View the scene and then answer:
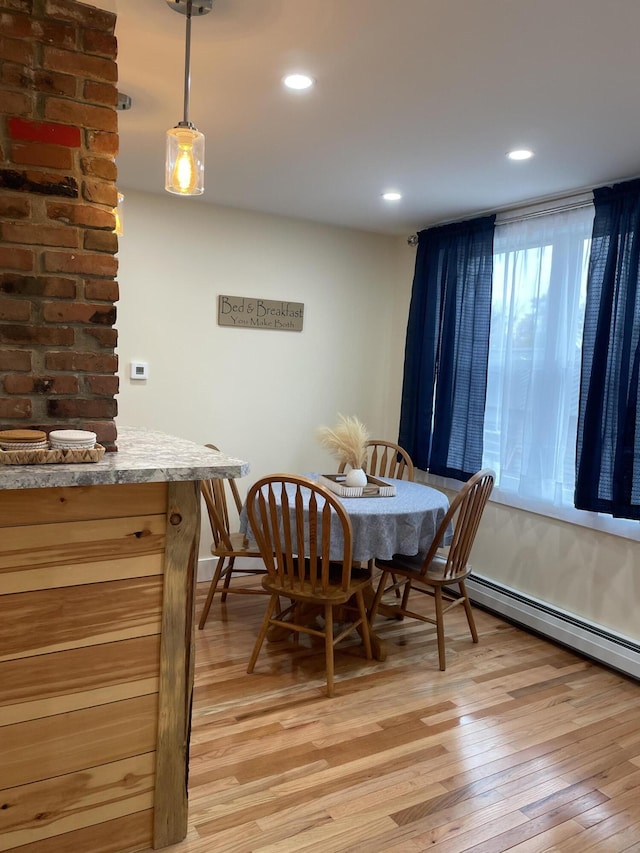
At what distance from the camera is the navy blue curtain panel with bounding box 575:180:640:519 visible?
9.71 ft

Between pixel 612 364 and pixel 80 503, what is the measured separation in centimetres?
257

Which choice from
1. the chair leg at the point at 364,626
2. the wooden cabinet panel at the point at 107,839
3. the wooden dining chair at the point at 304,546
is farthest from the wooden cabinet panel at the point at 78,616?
the chair leg at the point at 364,626

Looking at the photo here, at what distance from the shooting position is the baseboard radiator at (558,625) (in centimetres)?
305

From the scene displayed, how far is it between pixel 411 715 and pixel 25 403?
1970 mm

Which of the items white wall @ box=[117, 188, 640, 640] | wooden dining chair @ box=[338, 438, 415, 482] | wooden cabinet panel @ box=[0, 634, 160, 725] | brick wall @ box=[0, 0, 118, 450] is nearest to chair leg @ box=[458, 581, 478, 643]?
white wall @ box=[117, 188, 640, 640]

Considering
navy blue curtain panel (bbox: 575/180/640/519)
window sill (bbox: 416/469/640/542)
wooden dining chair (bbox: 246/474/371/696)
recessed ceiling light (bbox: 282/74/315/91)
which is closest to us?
recessed ceiling light (bbox: 282/74/315/91)

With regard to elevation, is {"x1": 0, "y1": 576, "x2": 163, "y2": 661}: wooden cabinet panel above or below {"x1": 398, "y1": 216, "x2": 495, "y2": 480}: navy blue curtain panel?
below

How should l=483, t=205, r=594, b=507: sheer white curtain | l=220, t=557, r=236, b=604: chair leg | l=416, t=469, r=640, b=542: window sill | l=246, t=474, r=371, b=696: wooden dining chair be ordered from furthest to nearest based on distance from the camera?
l=220, t=557, r=236, b=604: chair leg < l=483, t=205, r=594, b=507: sheer white curtain < l=416, t=469, r=640, b=542: window sill < l=246, t=474, r=371, b=696: wooden dining chair

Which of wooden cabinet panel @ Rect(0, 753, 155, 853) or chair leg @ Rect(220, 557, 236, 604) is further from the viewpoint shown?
chair leg @ Rect(220, 557, 236, 604)

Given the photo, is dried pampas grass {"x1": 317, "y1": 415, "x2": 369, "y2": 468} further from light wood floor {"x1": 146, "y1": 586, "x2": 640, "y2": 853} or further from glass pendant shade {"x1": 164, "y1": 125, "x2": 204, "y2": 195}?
glass pendant shade {"x1": 164, "y1": 125, "x2": 204, "y2": 195}

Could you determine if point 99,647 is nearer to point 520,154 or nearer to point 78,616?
point 78,616

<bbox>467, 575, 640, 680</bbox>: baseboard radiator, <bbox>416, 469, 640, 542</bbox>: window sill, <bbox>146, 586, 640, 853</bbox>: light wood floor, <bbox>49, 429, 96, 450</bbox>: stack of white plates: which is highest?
<bbox>49, 429, 96, 450</bbox>: stack of white plates

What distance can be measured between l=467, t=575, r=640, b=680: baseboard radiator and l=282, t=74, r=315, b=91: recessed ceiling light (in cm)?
283

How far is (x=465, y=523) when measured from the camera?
3.05 m
